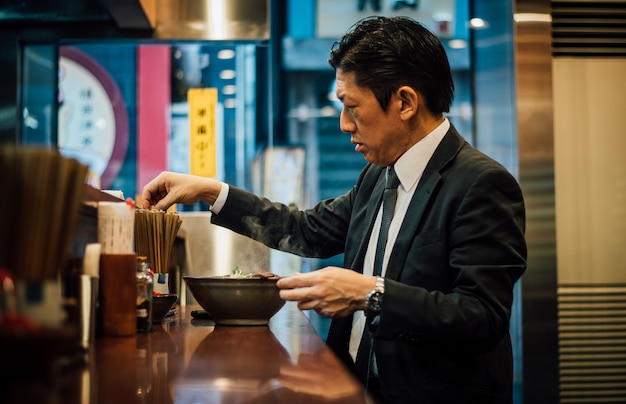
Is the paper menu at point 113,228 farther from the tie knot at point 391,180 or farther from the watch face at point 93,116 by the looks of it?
the watch face at point 93,116

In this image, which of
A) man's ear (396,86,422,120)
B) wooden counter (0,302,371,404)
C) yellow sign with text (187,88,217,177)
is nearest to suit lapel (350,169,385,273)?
man's ear (396,86,422,120)

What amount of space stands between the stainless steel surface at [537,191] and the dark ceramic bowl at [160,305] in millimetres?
2632

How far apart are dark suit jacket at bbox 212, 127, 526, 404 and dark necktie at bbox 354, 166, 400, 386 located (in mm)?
78

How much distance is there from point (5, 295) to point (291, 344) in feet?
3.28

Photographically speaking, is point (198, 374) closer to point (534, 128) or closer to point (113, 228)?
point (113, 228)

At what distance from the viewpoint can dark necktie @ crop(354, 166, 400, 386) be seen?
6.57 ft

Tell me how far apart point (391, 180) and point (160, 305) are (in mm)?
783

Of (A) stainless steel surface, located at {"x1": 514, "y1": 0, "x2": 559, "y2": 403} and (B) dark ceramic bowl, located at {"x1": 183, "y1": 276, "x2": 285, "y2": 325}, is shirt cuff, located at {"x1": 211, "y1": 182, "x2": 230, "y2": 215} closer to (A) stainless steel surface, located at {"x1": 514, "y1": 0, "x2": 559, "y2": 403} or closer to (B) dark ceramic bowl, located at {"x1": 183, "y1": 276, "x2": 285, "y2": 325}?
(B) dark ceramic bowl, located at {"x1": 183, "y1": 276, "x2": 285, "y2": 325}

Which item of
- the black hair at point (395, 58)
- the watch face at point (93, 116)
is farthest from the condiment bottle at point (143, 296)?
the watch face at point (93, 116)

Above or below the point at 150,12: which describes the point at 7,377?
below

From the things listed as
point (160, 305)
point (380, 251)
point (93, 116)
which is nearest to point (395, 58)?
point (380, 251)

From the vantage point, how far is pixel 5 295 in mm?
595

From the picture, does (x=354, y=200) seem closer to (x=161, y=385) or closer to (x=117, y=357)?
(x=117, y=357)

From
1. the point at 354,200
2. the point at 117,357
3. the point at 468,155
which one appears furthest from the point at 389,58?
the point at 117,357
